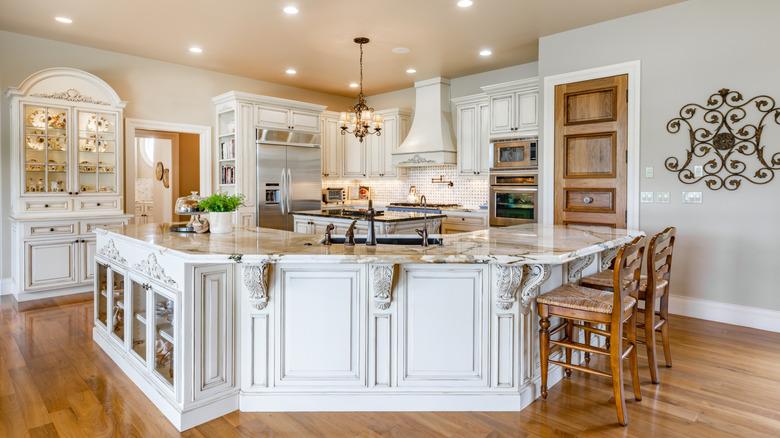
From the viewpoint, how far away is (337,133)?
817 cm

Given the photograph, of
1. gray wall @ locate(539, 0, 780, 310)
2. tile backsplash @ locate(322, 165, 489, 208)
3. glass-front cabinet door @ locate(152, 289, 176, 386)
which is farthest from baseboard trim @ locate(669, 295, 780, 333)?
glass-front cabinet door @ locate(152, 289, 176, 386)

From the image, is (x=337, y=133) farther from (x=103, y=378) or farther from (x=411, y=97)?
(x=103, y=378)

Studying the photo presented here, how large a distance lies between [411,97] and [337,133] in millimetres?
1425

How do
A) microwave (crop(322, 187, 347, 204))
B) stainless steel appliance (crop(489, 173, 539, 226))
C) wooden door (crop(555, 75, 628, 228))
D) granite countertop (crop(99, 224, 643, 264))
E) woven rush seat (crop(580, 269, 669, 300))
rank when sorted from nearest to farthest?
1. granite countertop (crop(99, 224, 643, 264))
2. woven rush seat (crop(580, 269, 669, 300))
3. wooden door (crop(555, 75, 628, 228))
4. stainless steel appliance (crop(489, 173, 539, 226))
5. microwave (crop(322, 187, 347, 204))

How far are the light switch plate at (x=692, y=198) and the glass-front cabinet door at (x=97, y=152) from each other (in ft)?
20.2

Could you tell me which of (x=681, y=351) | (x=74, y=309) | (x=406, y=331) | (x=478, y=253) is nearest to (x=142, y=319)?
(x=406, y=331)

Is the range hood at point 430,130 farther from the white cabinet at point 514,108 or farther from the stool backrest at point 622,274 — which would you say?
the stool backrest at point 622,274

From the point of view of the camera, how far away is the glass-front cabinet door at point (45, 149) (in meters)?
5.02

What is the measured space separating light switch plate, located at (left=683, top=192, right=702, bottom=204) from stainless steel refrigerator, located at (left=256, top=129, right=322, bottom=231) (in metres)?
4.96

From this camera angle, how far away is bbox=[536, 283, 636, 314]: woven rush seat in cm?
247

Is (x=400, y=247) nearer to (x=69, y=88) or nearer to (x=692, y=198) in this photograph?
(x=692, y=198)

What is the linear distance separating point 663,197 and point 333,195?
5.18 meters

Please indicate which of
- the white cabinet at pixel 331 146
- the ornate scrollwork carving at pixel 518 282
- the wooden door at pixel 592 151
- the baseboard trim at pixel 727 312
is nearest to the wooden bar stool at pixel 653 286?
the ornate scrollwork carving at pixel 518 282

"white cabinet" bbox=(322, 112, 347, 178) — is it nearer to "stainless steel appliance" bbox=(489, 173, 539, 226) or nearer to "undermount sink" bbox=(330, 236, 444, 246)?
"stainless steel appliance" bbox=(489, 173, 539, 226)
